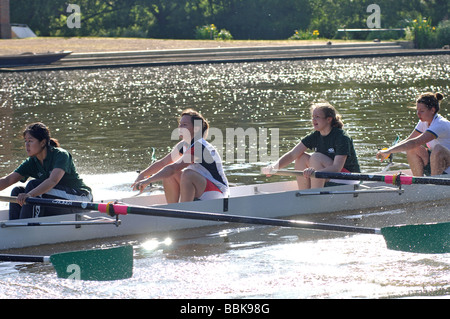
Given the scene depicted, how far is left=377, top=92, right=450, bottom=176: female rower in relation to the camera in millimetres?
9180

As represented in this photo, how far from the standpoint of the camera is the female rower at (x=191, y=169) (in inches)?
319

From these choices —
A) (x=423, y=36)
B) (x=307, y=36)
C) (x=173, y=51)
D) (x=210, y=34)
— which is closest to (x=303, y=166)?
(x=173, y=51)

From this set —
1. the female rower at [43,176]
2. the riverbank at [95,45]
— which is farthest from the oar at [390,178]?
the riverbank at [95,45]

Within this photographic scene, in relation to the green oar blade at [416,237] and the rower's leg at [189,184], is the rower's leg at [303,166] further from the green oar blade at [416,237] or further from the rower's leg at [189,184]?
the green oar blade at [416,237]

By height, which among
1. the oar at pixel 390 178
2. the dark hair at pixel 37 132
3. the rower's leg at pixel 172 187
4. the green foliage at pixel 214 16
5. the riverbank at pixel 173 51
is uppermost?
the green foliage at pixel 214 16

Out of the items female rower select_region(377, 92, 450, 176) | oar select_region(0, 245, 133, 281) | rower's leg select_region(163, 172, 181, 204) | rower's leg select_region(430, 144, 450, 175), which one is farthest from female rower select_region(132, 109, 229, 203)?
rower's leg select_region(430, 144, 450, 175)

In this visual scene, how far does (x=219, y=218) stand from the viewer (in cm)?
700

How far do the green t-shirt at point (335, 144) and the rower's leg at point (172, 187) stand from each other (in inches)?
65.2

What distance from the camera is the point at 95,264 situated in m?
6.70

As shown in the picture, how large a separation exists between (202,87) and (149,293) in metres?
19.8

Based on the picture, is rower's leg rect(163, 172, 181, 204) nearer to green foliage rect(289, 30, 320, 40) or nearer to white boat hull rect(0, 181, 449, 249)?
white boat hull rect(0, 181, 449, 249)
